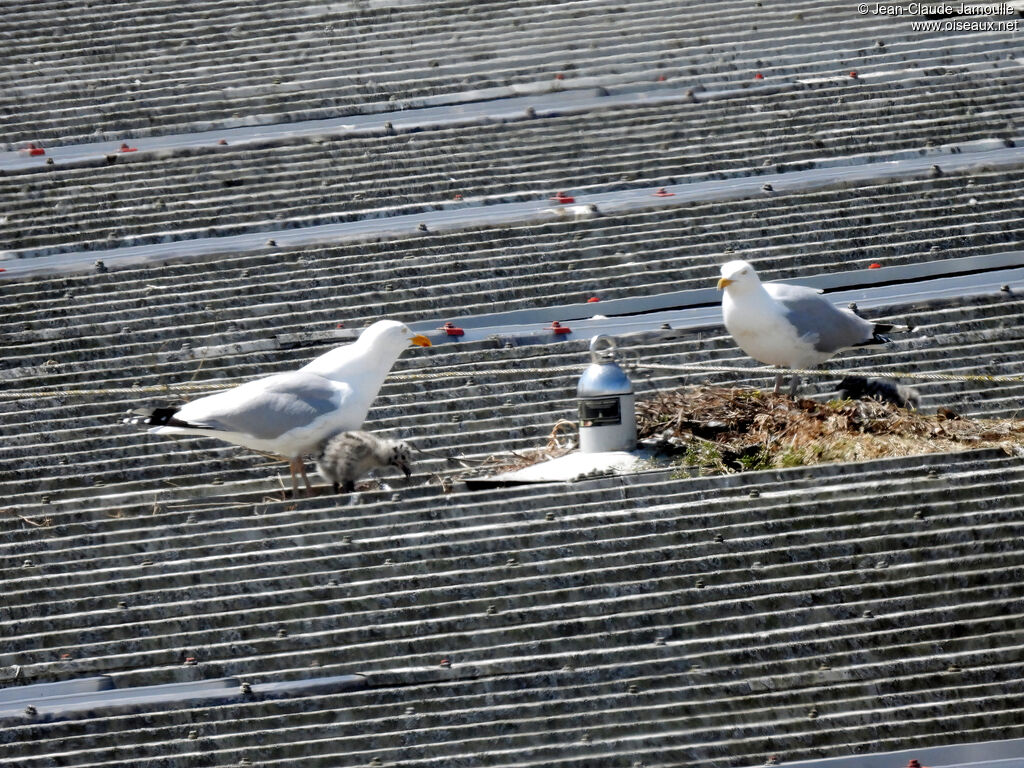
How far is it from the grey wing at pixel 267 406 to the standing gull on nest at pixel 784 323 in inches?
84.2

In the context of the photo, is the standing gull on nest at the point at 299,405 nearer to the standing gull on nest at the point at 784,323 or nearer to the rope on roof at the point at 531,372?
the rope on roof at the point at 531,372

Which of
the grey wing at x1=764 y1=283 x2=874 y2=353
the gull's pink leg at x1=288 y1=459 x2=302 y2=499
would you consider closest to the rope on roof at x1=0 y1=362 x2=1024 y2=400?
the grey wing at x1=764 y1=283 x2=874 y2=353

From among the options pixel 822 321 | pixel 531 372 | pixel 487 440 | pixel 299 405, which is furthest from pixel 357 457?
pixel 822 321

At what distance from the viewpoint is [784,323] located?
8094 millimetres

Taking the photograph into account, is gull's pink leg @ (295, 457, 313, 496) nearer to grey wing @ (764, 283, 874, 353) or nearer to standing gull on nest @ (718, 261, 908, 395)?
standing gull on nest @ (718, 261, 908, 395)

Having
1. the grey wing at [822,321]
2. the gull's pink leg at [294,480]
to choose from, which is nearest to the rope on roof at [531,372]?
the grey wing at [822,321]

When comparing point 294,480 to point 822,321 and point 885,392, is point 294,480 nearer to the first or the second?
point 822,321

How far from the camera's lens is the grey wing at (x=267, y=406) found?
7.27 meters

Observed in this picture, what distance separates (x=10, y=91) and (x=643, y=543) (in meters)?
6.87

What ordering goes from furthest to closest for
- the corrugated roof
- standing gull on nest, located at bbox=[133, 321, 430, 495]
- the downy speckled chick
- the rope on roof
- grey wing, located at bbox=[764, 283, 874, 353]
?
grey wing, located at bbox=[764, 283, 874, 353] < the rope on roof < the downy speckled chick < standing gull on nest, located at bbox=[133, 321, 430, 495] < the corrugated roof

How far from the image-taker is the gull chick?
23.9 feet

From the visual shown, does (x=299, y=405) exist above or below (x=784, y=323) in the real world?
below

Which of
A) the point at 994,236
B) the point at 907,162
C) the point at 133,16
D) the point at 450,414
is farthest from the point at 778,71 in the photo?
the point at 133,16

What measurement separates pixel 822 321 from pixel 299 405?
9.27 ft
